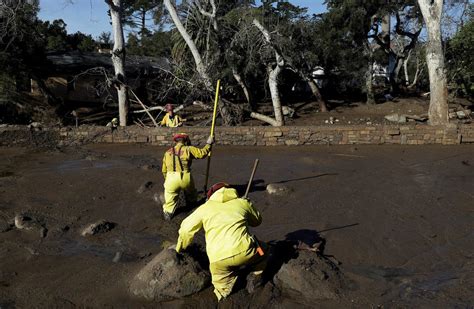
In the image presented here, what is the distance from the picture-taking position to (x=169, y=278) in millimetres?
4969

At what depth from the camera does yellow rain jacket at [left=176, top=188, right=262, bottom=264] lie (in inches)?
184

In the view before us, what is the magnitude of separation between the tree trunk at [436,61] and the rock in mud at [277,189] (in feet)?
25.5

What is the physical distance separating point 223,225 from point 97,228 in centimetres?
281

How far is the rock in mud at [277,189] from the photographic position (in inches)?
332

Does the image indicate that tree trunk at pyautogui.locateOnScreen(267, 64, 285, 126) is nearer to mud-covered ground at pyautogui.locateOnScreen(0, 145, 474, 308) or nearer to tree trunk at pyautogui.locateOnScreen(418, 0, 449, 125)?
mud-covered ground at pyautogui.locateOnScreen(0, 145, 474, 308)

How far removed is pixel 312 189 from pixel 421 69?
82.7 ft

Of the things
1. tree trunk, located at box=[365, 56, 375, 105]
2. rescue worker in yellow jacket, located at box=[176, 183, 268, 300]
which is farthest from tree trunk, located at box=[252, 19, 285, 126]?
rescue worker in yellow jacket, located at box=[176, 183, 268, 300]

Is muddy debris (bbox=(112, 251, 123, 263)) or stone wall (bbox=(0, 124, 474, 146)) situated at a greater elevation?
stone wall (bbox=(0, 124, 474, 146))

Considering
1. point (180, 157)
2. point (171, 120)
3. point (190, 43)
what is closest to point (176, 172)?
point (180, 157)

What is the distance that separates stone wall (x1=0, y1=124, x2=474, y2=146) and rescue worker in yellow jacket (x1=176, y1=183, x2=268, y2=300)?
28.4 feet

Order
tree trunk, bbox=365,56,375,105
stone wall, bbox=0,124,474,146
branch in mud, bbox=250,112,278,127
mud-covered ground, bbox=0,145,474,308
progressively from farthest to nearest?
tree trunk, bbox=365,56,375,105, branch in mud, bbox=250,112,278,127, stone wall, bbox=0,124,474,146, mud-covered ground, bbox=0,145,474,308

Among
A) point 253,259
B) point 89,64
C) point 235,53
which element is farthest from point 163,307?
point 89,64

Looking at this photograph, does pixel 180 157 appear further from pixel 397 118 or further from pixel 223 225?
pixel 397 118

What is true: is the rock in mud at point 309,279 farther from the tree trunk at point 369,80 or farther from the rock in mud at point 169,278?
the tree trunk at point 369,80
